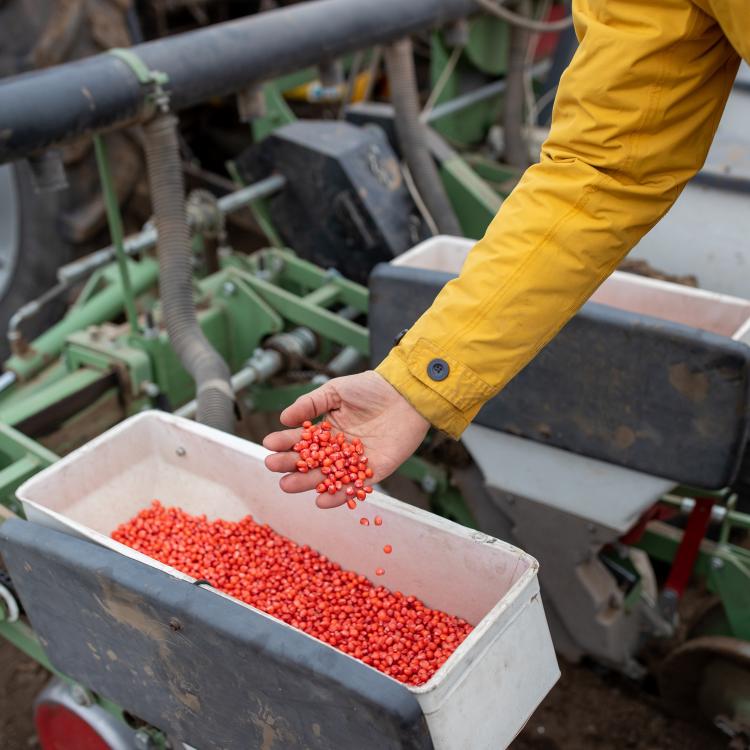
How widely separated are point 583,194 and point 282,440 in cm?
60

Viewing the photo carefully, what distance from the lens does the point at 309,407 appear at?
5.01 ft

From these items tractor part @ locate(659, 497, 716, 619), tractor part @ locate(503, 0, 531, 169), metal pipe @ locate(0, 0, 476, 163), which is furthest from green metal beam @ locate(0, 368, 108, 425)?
tractor part @ locate(503, 0, 531, 169)

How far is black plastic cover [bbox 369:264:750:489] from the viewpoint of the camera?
1.93 metres

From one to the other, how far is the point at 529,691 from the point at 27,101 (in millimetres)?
1587

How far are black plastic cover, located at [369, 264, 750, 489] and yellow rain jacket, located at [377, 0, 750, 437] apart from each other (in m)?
0.55

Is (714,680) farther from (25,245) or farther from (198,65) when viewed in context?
(25,245)

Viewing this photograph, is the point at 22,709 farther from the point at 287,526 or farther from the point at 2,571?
the point at 287,526

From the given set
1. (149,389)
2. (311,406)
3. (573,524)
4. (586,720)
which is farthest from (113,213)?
(586,720)

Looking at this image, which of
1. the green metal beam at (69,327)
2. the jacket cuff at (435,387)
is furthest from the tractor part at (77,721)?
the green metal beam at (69,327)

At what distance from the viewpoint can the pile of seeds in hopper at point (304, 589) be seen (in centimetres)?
159

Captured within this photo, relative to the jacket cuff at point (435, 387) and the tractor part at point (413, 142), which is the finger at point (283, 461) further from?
the tractor part at point (413, 142)

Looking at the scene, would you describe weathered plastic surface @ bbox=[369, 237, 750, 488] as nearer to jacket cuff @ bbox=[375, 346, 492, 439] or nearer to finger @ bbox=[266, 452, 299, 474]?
jacket cuff @ bbox=[375, 346, 492, 439]

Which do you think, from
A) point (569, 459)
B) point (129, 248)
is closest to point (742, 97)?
point (569, 459)

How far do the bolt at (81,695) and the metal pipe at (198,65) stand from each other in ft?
3.73
